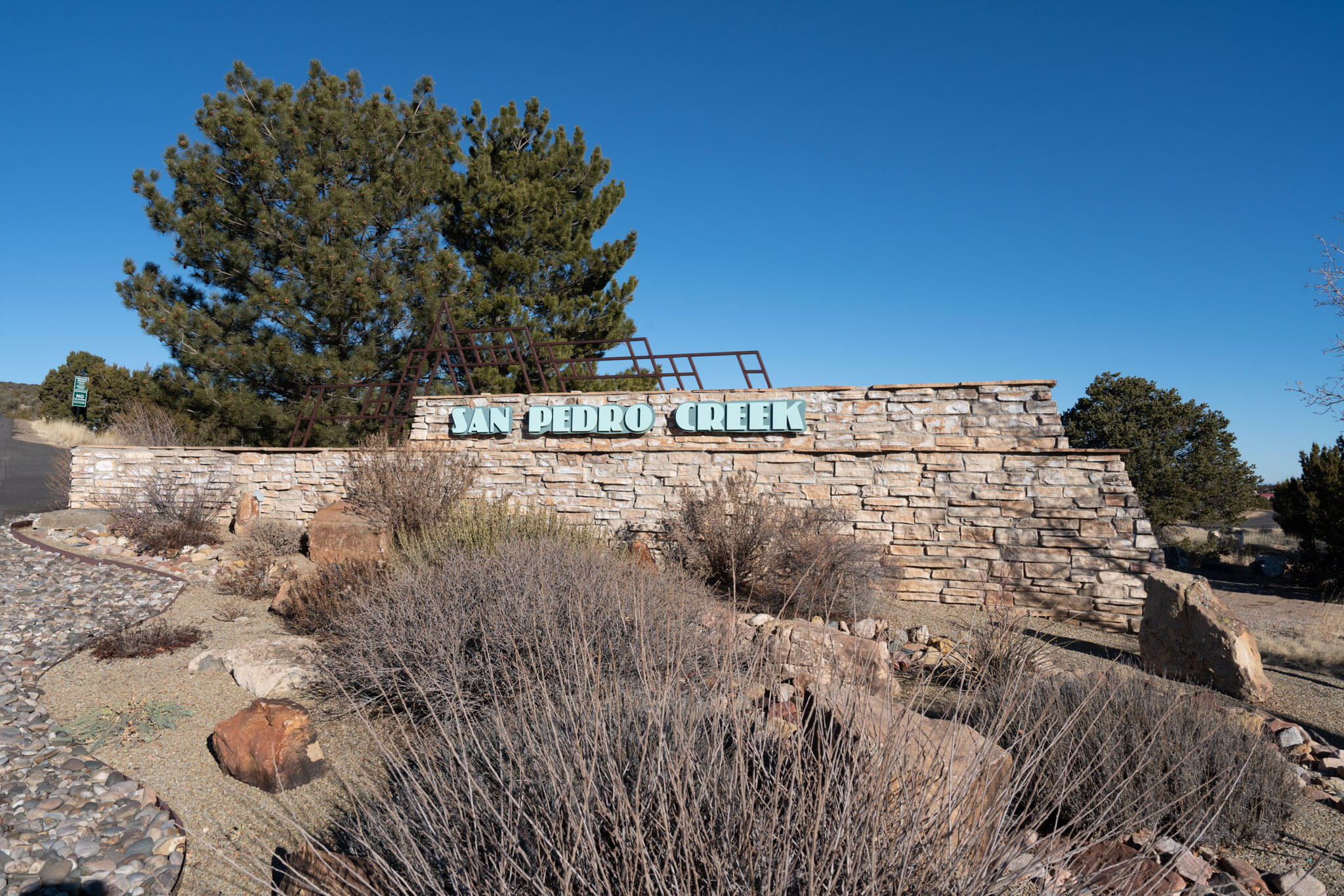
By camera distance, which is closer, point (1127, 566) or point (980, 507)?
point (1127, 566)

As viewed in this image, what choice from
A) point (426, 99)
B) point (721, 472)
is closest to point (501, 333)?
point (426, 99)

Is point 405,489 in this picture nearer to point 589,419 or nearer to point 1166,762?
point 589,419

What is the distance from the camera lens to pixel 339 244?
14.3m

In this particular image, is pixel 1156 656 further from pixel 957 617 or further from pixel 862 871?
pixel 862 871

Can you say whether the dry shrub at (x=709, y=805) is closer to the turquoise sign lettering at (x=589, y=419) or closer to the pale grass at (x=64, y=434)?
the turquoise sign lettering at (x=589, y=419)

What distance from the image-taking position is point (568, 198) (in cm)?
1627

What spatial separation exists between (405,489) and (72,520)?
20.2 feet

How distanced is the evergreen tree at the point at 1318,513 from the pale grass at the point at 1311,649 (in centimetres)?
853

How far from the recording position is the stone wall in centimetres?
805

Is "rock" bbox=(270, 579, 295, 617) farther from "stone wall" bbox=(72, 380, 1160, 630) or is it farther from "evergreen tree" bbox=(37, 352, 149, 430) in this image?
"evergreen tree" bbox=(37, 352, 149, 430)

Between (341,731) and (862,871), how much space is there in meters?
3.93

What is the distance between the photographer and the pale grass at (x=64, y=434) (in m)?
24.4

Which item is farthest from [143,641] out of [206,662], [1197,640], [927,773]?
[1197,640]

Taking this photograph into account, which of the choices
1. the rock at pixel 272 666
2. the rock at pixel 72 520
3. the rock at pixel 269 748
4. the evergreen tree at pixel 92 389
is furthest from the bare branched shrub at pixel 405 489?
the evergreen tree at pixel 92 389
